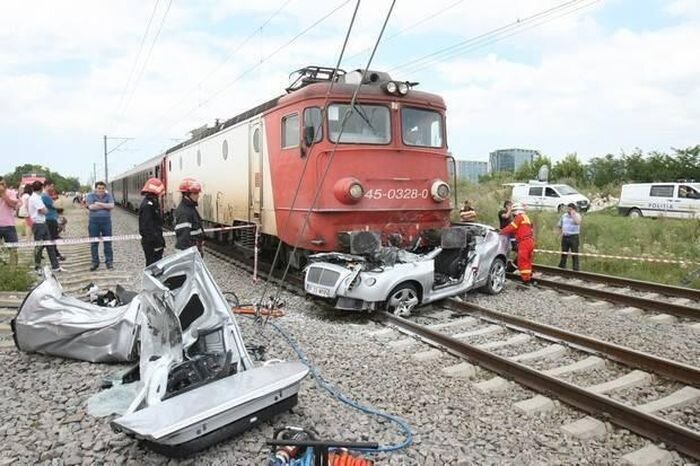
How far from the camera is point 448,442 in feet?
12.6

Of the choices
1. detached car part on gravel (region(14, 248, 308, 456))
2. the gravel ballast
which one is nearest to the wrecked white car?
the gravel ballast

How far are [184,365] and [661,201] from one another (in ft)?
76.7

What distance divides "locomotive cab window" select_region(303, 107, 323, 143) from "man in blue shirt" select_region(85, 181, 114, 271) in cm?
416

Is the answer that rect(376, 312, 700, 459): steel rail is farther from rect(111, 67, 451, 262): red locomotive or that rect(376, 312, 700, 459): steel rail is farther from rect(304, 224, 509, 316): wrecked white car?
rect(111, 67, 451, 262): red locomotive

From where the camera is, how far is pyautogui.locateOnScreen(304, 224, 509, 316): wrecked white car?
A: 7215 millimetres

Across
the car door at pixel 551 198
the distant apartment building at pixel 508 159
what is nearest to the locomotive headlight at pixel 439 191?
the car door at pixel 551 198

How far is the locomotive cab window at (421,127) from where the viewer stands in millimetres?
8828

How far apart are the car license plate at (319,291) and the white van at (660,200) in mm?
18631

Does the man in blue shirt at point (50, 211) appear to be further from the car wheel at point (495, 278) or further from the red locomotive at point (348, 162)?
the car wheel at point (495, 278)

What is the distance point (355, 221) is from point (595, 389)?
4.24 m

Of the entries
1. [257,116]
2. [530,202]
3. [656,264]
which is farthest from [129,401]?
[530,202]

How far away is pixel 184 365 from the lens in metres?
4.21

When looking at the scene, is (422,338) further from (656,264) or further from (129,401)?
(656,264)

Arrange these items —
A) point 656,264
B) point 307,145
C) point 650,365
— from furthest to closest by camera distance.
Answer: point 656,264
point 307,145
point 650,365
